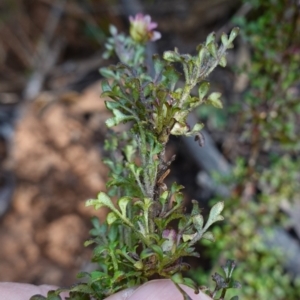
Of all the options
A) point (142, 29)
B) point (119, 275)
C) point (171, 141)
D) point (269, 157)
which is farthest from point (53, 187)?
point (119, 275)

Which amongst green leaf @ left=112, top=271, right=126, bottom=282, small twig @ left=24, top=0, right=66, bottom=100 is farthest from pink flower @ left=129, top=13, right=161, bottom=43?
small twig @ left=24, top=0, right=66, bottom=100


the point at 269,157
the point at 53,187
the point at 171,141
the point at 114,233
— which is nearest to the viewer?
the point at 114,233

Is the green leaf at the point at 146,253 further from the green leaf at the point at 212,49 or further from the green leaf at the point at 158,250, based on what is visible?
the green leaf at the point at 212,49

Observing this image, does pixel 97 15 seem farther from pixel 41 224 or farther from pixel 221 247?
pixel 221 247

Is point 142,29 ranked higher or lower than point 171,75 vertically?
higher

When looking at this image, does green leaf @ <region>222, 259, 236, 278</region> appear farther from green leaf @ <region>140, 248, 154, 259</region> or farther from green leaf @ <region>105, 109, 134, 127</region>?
green leaf @ <region>105, 109, 134, 127</region>

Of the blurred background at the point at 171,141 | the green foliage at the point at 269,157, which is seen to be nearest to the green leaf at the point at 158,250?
the blurred background at the point at 171,141

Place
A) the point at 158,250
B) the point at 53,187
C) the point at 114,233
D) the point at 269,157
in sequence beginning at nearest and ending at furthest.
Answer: the point at 158,250, the point at 114,233, the point at 269,157, the point at 53,187

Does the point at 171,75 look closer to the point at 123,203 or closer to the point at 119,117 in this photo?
the point at 119,117
